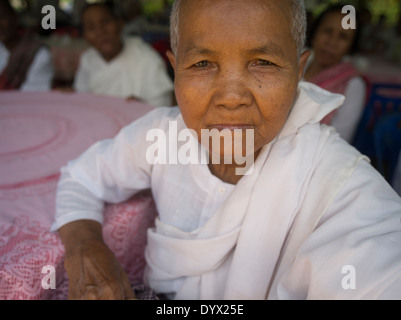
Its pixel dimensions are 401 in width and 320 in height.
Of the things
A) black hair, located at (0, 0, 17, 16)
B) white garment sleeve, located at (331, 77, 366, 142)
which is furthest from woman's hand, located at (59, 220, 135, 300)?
black hair, located at (0, 0, 17, 16)

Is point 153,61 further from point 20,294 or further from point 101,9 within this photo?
point 20,294

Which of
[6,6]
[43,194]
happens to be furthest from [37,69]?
[43,194]

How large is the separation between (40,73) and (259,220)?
270cm

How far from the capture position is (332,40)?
2.36 m

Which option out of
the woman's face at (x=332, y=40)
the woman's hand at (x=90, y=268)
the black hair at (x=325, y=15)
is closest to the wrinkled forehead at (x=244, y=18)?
the woman's hand at (x=90, y=268)

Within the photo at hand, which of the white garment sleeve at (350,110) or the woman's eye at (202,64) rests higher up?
the woman's eye at (202,64)

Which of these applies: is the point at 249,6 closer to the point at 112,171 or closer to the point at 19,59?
the point at 112,171

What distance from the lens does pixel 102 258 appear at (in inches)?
32.3

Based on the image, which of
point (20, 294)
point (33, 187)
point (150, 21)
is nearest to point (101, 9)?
point (33, 187)

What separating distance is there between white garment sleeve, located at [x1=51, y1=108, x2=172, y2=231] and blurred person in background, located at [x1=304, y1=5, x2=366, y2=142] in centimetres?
130

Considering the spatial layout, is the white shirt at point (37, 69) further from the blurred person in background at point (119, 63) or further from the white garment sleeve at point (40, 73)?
the blurred person in background at point (119, 63)

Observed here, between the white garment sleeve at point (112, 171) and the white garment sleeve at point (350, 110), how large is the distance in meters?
1.43

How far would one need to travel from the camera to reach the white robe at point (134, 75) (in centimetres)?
281

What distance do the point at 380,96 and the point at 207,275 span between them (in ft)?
7.74
